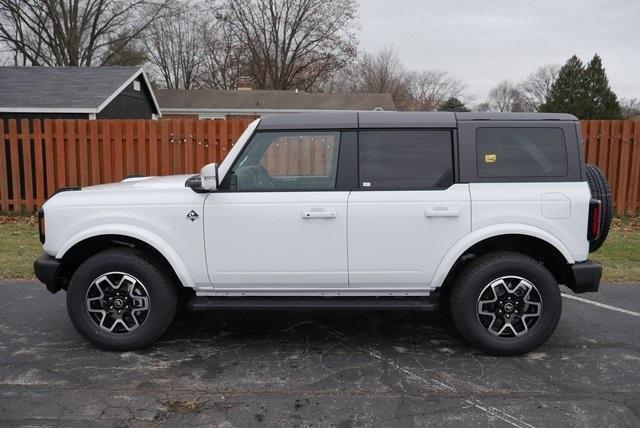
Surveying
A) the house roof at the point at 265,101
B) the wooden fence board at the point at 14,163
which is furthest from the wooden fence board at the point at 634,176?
the house roof at the point at 265,101

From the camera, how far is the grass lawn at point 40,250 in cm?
680

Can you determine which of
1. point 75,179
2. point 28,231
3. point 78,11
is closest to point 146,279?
point 28,231

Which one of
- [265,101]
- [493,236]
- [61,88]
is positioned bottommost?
[493,236]

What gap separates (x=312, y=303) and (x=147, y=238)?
1.33 meters

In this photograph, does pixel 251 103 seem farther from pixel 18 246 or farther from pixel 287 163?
pixel 287 163

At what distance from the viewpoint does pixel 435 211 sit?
4027mm

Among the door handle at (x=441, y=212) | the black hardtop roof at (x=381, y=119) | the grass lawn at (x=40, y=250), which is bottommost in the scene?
the grass lawn at (x=40, y=250)

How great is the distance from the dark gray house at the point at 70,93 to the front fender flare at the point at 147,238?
12.7m

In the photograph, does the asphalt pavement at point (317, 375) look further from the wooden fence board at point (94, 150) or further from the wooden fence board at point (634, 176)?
the wooden fence board at point (634, 176)

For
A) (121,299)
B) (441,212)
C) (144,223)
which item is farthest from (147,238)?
(441,212)

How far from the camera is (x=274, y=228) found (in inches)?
161

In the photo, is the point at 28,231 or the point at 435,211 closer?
the point at 435,211

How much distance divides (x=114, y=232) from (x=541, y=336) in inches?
130

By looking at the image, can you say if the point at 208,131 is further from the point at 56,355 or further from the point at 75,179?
the point at 56,355
